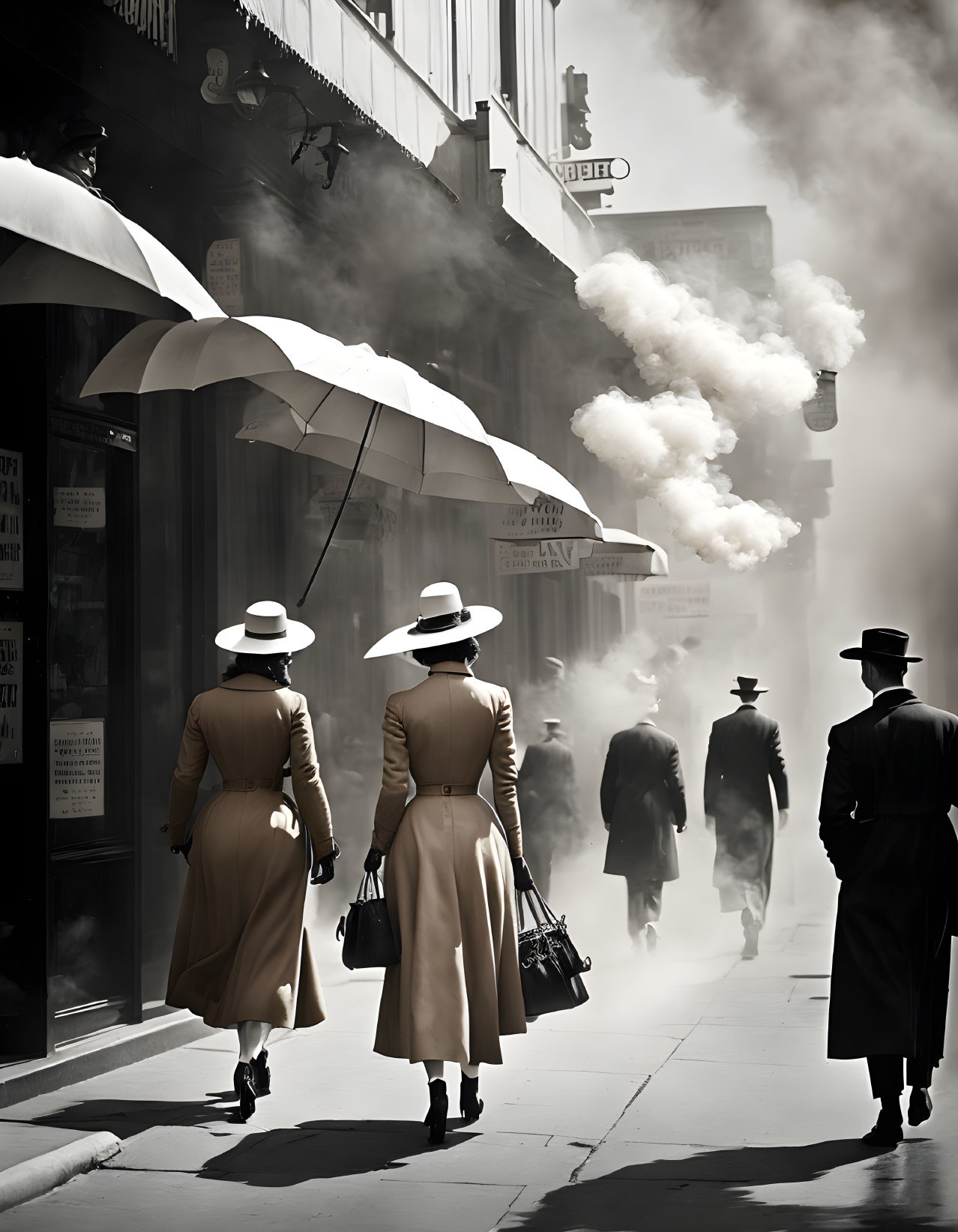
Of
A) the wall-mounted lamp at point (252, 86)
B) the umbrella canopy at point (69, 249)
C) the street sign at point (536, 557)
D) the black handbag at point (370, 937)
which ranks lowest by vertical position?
the black handbag at point (370, 937)

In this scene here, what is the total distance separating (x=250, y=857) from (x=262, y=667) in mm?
732

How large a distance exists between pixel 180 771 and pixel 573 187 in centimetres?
1316

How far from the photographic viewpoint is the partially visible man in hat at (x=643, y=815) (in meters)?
9.58

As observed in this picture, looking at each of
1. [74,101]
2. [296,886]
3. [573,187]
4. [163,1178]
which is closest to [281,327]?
[74,101]

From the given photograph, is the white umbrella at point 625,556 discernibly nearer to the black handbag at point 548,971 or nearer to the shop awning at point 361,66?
the shop awning at point 361,66

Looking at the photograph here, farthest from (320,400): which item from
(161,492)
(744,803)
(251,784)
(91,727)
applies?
(744,803)

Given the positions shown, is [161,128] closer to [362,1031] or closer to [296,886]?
[296,886]

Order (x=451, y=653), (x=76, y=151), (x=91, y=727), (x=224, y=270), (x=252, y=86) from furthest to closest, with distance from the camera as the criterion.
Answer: (x=224, y=270) < (x=252, y=86) < (x=91, y=727) < (x=76, y=151) < (x=451, y=653)

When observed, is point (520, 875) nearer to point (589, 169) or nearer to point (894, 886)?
point (894, 886)

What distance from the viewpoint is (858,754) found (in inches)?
200

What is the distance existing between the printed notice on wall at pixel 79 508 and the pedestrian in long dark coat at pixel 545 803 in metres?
4.46

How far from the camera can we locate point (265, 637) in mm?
5754

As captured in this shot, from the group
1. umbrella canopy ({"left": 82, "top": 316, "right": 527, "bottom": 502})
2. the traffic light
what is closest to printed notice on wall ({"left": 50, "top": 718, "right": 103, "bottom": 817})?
umbrella canopy ({"left": 82, "top": 316, "right": 527, "bottom": 502})

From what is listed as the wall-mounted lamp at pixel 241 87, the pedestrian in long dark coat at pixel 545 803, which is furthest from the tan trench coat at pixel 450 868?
the pedestrian in long dark coat at pixel 545 803
